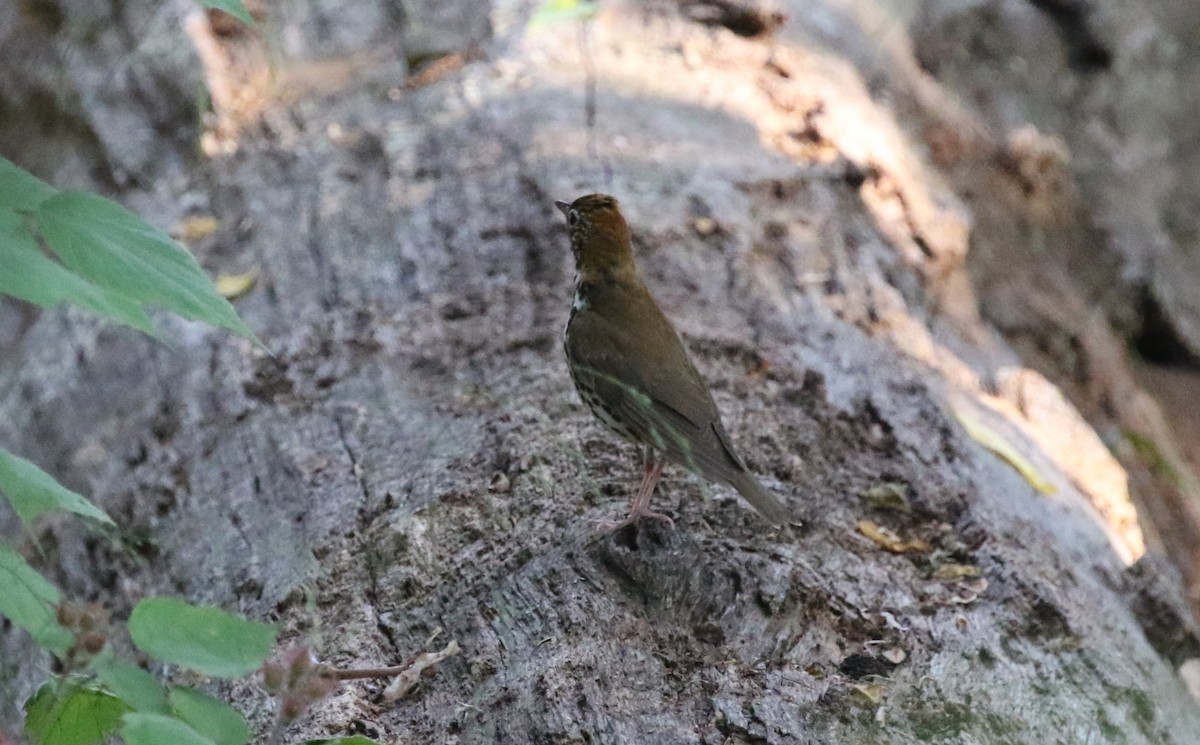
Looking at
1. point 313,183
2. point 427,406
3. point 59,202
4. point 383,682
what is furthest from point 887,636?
point 313,183

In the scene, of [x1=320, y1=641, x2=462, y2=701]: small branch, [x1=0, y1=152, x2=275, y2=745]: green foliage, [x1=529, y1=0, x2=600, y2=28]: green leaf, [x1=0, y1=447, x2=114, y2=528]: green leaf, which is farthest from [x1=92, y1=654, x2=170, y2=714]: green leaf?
[x1=529, y1=0, x2=600, y2=28]: green leaf

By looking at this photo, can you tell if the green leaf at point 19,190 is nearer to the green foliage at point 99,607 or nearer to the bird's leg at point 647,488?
the green foliage at point 99,607

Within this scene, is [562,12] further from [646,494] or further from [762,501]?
[762,501]

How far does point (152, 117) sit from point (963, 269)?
3.55 metres

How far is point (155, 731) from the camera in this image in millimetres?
1592

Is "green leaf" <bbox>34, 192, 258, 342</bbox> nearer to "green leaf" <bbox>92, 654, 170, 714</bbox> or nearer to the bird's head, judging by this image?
"green leaf" <bbox>92, 654, 170, 714</bbox>

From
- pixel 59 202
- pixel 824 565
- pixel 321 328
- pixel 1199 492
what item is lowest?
pixel 1199 492

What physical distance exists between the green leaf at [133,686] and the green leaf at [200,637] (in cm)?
6

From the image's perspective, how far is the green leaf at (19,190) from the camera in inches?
72.6

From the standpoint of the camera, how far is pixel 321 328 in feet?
13.7

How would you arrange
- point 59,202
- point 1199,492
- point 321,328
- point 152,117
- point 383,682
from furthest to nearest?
point 1199,492
point 152,117
point 321,328
point 383,682
point 59,202

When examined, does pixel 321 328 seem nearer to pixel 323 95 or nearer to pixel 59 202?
pixel 323 95

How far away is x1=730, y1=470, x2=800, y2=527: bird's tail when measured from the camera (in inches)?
121

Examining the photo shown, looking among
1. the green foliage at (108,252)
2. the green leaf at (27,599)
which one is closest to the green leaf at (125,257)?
the green foliage at (108,252)
